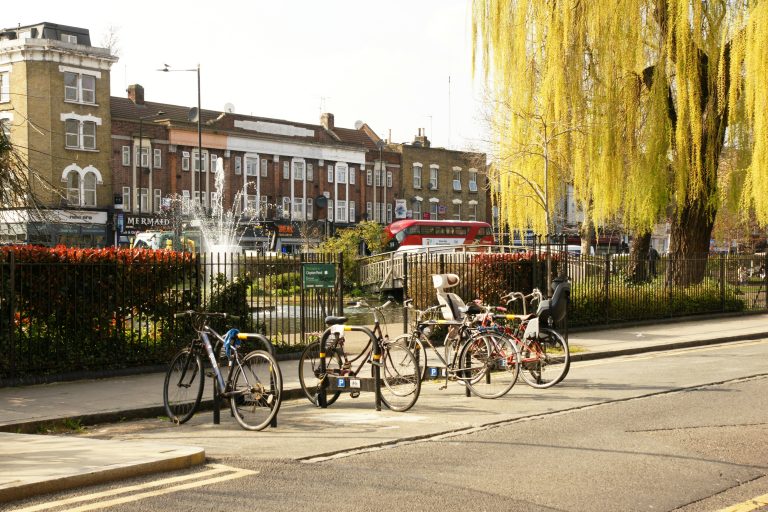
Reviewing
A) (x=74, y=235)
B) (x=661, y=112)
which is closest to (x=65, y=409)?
(x=661, y=112)

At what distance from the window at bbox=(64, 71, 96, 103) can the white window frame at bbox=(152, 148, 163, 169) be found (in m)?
6.31

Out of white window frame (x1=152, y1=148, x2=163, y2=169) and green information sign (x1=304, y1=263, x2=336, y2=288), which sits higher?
white window frame (x1=152, y1=148, x2=163, y2=169)

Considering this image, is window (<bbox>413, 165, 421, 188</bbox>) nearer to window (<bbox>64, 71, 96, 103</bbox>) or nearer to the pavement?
window (<bbox>64, 71, 96, 103</bbox>)

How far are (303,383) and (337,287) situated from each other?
6.04m

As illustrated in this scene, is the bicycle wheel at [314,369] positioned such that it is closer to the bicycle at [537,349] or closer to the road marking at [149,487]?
the bicycle at [537,349]

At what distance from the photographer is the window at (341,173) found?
76.2 meters

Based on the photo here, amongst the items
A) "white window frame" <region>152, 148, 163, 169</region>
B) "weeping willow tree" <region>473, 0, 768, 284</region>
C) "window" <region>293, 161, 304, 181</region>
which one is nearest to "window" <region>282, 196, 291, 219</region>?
"window" <region>293, 161, 304, 181</region>

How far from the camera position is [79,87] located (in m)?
56.8

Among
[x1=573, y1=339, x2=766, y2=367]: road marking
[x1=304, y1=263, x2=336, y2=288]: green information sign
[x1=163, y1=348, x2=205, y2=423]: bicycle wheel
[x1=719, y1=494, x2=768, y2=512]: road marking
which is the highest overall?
[x1=304, y1=263, x2=336, y2=288]: green information sign

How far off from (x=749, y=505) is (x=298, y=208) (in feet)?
221

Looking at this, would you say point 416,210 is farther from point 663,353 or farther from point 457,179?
point 663,353

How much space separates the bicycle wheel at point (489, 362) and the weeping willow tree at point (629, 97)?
12.9 meters

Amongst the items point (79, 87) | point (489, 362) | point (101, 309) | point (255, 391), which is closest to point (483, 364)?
point (489, 362)

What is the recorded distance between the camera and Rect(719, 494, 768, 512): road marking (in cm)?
624
